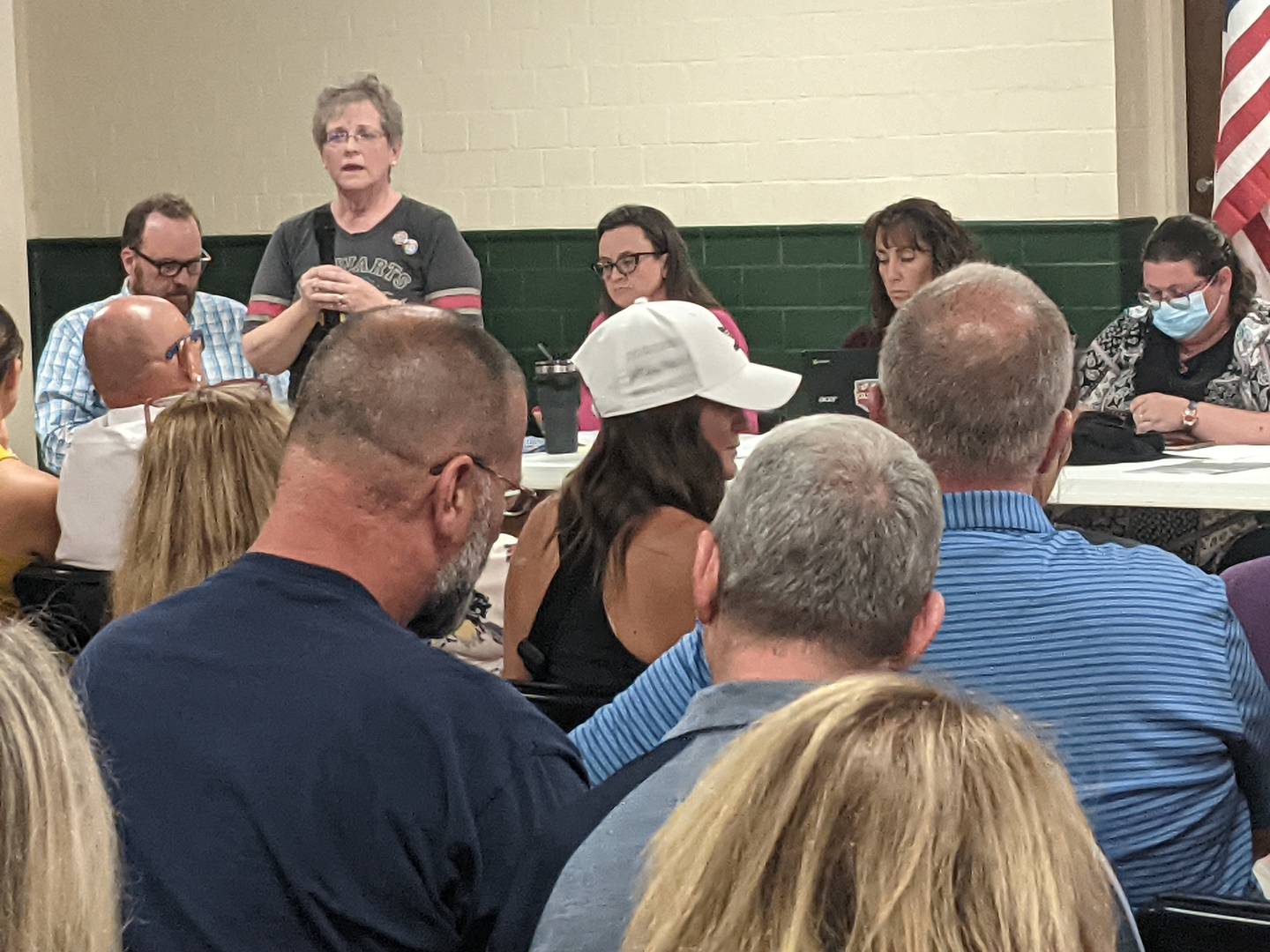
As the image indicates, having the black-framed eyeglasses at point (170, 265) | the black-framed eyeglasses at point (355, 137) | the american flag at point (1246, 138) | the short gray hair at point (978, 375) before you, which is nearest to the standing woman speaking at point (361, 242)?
the black-framed eyeglasses at point (355, 137)

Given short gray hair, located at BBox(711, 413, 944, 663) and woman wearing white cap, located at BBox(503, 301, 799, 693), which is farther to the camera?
woman wearing white cap, located at BBox(503, 301, 799, 693)

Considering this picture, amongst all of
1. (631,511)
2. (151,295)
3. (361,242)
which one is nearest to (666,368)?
(631,511)

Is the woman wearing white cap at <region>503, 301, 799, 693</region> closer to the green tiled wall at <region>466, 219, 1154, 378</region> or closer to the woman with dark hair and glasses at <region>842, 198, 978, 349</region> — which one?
the woman with dark hair and glasses at <region>842, 198, 978, 349</region>

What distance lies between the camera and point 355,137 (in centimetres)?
491

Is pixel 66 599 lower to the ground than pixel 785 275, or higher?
lower

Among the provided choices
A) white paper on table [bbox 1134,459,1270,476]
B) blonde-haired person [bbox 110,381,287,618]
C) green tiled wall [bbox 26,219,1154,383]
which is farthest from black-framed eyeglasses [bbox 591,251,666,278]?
blonde-haired person [bbox 110,381,287,618]

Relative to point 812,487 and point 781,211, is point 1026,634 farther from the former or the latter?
point 781,211

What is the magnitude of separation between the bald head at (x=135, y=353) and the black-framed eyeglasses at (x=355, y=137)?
1479 millimetres

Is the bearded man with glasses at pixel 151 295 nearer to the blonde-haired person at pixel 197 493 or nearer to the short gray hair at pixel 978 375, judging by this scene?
the blonde-haired person at pixel 197 493

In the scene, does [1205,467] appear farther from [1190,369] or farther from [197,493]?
[197,493]

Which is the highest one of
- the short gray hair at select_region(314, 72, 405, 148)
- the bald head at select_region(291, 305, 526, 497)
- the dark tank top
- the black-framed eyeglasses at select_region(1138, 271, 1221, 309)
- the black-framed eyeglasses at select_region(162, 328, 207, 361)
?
the short gray hair at select_region(314, 72, 405, 148)

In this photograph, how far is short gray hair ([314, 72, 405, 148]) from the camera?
4.96 m

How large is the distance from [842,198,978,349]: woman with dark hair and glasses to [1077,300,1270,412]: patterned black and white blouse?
0.50 m

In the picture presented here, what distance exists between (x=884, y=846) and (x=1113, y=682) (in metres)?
1.05
